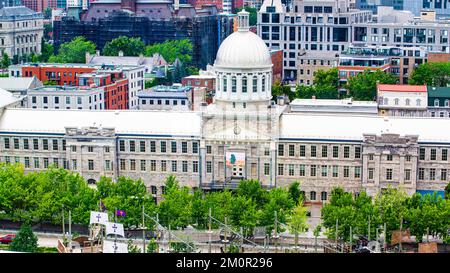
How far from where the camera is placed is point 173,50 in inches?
6924

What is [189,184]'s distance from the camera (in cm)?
8344

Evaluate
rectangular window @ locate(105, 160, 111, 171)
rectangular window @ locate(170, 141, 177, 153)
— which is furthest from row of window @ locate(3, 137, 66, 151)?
rectangular window @ locate(170, 141, 177, 153)

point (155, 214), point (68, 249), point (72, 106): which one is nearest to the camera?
point (68, 249)

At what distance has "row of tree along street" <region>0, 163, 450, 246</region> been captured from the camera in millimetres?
64812

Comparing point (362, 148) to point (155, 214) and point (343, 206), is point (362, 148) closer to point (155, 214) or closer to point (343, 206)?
point (343, 206)

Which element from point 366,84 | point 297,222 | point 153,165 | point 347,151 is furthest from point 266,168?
point 366,84

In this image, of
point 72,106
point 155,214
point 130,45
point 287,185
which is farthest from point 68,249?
point 130,45

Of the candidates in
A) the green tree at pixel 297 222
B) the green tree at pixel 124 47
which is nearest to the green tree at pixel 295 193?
the green tree at pixel 297 222

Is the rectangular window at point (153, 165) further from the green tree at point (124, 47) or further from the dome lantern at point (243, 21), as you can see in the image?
the green tree at point (124, 47)

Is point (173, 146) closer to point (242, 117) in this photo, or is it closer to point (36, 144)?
point (242, 117)

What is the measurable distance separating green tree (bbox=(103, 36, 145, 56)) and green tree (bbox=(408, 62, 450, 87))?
207 feet

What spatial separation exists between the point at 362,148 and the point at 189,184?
694 inches

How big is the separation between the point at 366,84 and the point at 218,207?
6828cm

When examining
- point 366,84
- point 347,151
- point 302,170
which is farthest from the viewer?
point 366,84
